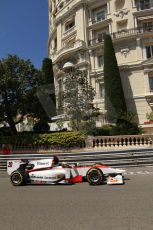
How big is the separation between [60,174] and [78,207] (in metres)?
3.42

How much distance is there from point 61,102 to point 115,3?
18788mm

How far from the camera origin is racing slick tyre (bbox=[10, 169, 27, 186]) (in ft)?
32.7

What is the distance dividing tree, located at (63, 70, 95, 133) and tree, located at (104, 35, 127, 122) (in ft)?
25.2

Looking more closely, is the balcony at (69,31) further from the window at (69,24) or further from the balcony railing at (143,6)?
the balcony railing at (143,6)

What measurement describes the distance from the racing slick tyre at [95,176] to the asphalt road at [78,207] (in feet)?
0.89

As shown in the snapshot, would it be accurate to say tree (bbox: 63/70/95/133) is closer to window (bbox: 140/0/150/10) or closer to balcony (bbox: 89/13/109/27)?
balcony (bbox: 89/13/109/27)

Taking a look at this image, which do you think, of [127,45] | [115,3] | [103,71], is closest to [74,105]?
[103,71]

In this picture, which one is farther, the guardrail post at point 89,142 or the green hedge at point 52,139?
the guardrail post at point 89,142

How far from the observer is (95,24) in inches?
1533

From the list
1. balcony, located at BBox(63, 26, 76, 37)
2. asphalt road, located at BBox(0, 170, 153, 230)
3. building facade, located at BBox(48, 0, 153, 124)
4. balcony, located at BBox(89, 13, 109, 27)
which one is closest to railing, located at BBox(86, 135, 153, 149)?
building facade, located at BBox(48, 0, 153, 124)

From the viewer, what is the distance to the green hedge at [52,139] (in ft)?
73.0

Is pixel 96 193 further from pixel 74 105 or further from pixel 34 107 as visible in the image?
pixel 34 107

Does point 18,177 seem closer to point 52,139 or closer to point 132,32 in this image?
point 52,139

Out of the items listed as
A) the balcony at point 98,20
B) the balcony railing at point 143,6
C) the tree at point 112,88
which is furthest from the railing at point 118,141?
the balcony railing at point 143,6
